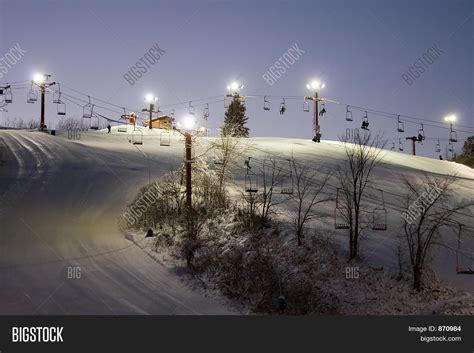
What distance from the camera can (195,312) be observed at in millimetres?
16938

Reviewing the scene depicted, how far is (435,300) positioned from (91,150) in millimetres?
34612

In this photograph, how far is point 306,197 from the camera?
31.5 metres

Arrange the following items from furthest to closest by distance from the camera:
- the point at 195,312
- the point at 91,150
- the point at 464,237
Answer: the point at 91,150 < the point at 464,237 < the point at 195,312

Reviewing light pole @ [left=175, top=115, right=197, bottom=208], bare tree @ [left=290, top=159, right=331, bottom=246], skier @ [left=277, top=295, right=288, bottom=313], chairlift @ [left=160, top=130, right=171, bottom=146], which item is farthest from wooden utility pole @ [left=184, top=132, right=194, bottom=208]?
chairlift @ [left=160, top=130, right=171, bottom=146]

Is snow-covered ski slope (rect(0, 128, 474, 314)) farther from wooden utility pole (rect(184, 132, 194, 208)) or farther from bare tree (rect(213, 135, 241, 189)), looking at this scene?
bare tree (rect(213, 135, 241, 189))

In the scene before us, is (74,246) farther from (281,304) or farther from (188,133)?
(281,304)

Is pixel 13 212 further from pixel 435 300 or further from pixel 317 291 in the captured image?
pixel 435 300

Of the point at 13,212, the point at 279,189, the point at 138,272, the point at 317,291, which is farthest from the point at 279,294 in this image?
the point at 13,212

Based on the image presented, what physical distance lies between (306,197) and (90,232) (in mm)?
14435

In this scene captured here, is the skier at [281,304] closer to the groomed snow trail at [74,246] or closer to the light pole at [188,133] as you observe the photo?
the groomed snow trail at [74,246]

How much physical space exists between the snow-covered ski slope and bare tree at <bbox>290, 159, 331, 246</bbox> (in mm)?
1064

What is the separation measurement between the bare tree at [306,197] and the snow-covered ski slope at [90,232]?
1.06 metres

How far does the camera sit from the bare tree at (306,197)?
2295 cm

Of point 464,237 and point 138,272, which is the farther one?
point 464,237
